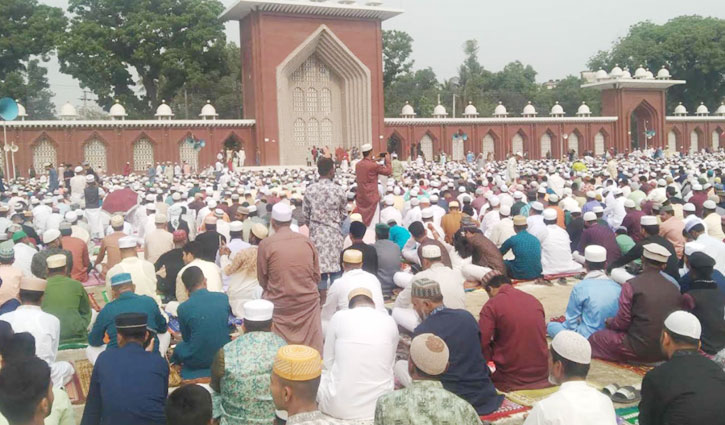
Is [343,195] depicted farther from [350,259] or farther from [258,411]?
[258,411]

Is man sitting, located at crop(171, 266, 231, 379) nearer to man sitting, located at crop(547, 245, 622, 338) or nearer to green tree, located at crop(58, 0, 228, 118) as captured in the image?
man sitting, located at crop(547, 245, 622, 338)

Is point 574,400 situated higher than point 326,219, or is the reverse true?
point 326,219

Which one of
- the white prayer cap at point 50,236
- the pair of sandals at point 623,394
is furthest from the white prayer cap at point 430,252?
the white prayer cap at point 50,236

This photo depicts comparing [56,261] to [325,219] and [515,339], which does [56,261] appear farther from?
[515,339]

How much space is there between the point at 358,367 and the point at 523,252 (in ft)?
15.7

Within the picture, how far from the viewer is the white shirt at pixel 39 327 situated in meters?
4.29

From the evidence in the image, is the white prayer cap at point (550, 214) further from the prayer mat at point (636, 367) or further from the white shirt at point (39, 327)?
the white shirt at point (39, 327)

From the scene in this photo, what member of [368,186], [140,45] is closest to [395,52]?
[140,45]

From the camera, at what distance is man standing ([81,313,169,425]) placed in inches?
129

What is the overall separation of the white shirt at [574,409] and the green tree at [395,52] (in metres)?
46.0

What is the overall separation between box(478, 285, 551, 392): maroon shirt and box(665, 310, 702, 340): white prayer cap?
3.80ft

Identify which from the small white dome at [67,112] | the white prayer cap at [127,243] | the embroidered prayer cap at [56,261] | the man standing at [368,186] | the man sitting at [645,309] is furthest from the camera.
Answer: the small white dome at [67,112]

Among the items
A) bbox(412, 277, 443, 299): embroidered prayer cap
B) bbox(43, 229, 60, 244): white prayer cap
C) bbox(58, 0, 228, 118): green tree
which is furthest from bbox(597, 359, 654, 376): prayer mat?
bbox(58, 0, 228, 118): green tree

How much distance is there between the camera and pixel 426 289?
414 cm
